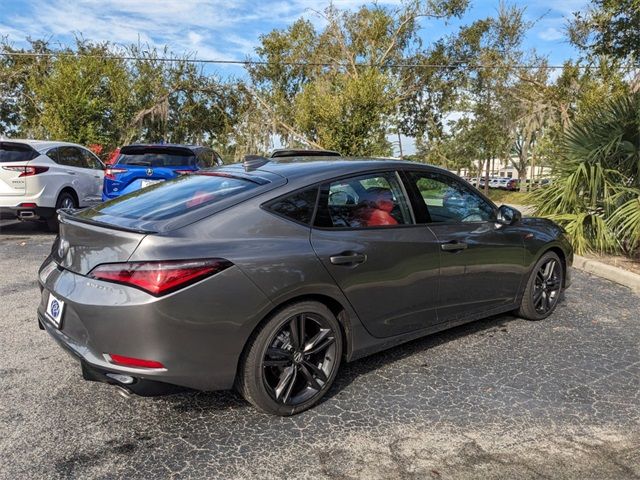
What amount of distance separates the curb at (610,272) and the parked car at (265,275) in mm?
3169

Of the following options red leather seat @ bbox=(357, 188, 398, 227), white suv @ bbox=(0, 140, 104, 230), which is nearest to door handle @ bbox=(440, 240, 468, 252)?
red leather seat @ bbox=(357, 188, 398, 227)

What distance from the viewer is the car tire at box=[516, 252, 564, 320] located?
4.80 meters

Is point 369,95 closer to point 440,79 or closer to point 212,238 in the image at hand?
point 440,79

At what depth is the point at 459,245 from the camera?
396 centimetres

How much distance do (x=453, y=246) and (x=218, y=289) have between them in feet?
6.34

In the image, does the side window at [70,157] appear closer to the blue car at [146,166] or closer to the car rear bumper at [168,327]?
the blue car at [146,166]

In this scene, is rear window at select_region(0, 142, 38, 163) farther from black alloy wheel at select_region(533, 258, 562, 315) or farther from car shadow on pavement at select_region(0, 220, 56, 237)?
black alloy wheel at select_region(533, 258, 562, 315)

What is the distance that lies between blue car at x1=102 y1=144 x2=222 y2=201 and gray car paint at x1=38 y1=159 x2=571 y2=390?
591 centimetres

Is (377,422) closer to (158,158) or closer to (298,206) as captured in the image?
(298,206)

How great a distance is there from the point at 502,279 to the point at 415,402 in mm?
1593

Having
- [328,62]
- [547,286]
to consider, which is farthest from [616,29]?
[328,62]

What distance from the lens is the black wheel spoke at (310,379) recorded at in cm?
316

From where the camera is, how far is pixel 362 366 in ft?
12.7

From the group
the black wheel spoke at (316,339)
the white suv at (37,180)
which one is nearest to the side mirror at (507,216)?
the black wheel spoke at (316,339)
